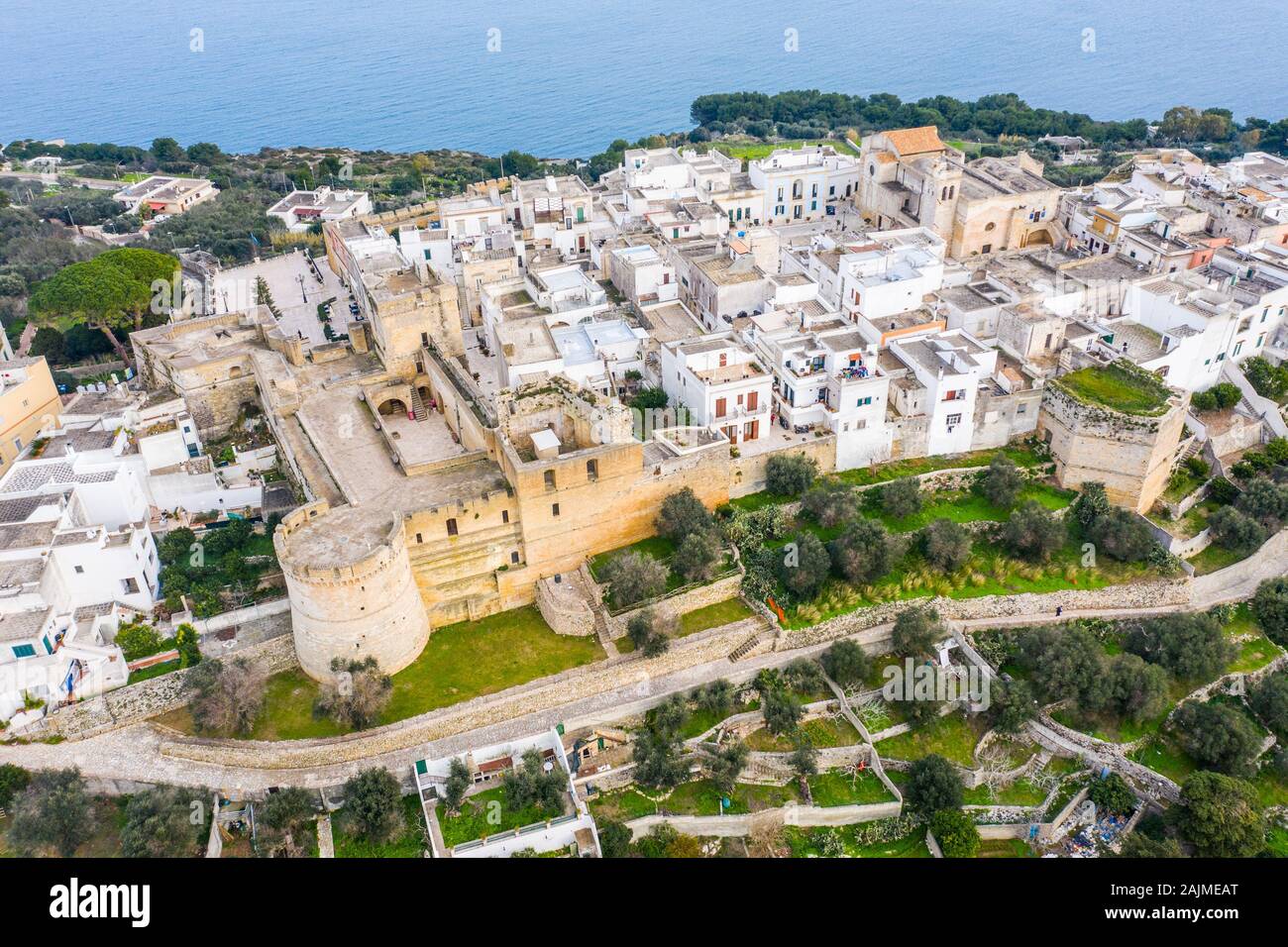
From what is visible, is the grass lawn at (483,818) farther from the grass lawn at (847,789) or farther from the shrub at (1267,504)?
the shrub at (1267,504)

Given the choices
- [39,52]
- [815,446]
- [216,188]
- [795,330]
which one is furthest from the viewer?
[39,52]

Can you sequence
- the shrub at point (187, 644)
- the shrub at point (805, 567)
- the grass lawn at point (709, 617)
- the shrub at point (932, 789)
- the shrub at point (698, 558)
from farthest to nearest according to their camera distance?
the shrub at point (805, 567) < the shrub at point (698, 558) < the grass lawn at point (709, 617) < the shrub at point (187, 644) < the shrub at point (932, 789)

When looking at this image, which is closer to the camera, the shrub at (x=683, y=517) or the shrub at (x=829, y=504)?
the shrub at (x=683, y=517)

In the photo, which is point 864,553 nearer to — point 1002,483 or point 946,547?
point 946,547

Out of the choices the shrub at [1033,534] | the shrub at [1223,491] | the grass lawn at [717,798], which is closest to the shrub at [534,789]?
the grass lawn at [717,798]

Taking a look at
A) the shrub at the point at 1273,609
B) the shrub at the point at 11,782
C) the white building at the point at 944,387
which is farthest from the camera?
the white building at the point at 944,387

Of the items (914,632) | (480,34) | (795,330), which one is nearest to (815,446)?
(795,330)
